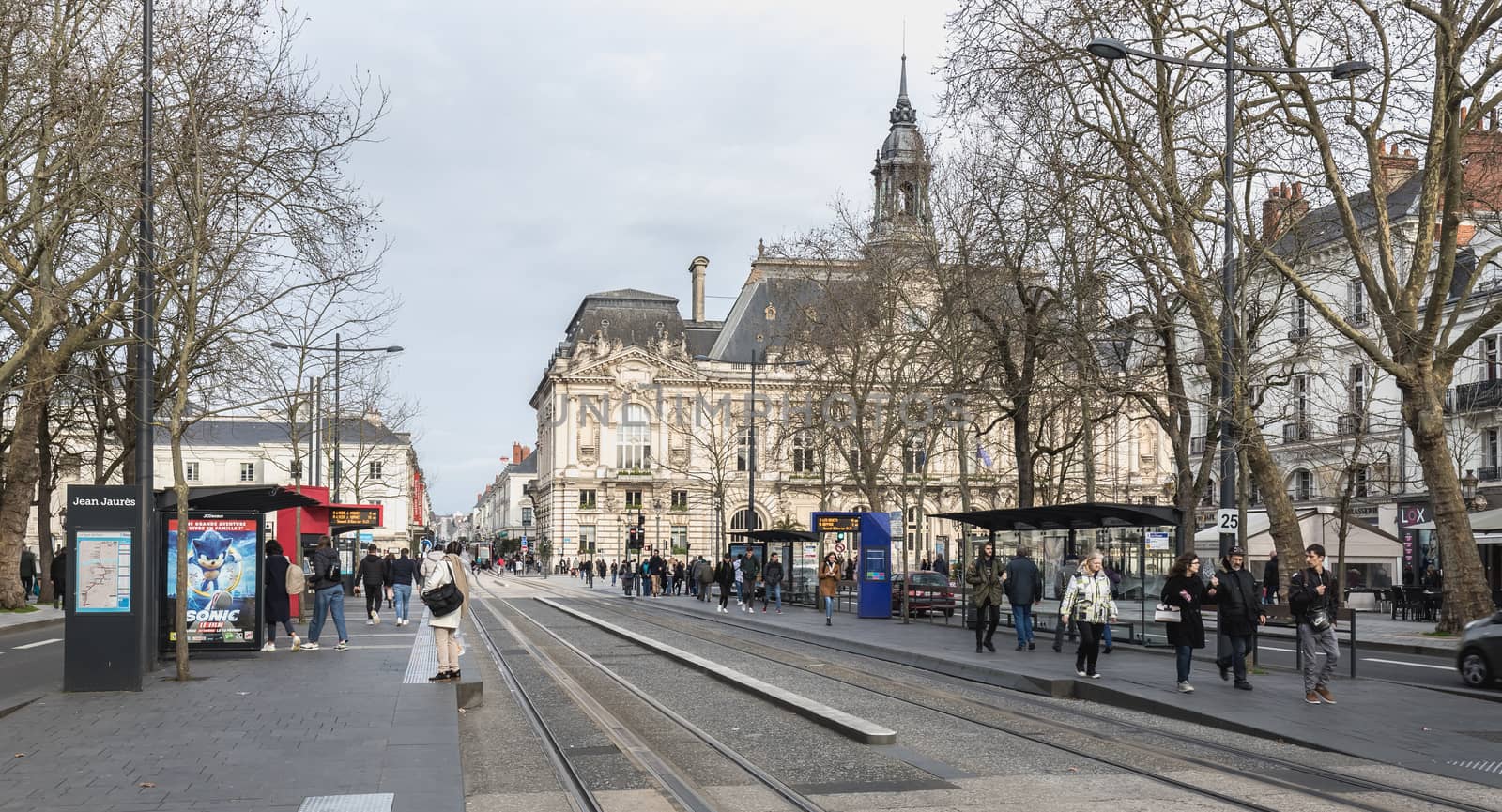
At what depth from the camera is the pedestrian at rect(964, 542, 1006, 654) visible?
77.9 feet

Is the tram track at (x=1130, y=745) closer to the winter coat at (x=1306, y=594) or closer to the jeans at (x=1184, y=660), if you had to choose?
the jeans at (x=1184, y=660)

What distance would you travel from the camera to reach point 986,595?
2405 cm

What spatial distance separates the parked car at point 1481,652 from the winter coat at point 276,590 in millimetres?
16888

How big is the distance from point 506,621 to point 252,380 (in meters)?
9.85

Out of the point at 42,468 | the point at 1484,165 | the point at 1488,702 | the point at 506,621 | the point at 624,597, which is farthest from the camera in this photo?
the point at 624,597

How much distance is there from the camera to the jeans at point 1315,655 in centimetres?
1545

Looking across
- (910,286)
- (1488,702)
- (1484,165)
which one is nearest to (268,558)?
(1488,702)

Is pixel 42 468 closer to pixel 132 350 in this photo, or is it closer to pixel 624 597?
pixel 132 350

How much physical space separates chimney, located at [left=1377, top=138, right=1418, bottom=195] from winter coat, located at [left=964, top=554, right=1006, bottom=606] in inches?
409

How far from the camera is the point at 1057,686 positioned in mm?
17359

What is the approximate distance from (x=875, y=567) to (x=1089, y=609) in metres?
20.5

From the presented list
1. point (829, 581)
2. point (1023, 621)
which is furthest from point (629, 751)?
point (829, 581)

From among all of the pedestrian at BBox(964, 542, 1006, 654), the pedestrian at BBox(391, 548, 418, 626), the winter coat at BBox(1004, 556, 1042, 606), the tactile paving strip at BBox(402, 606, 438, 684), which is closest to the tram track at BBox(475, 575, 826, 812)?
the tactile paving strip at BBox(402, 606, 438, 684)

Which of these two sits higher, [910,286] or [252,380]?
[910,286]
